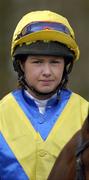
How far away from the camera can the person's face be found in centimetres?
488

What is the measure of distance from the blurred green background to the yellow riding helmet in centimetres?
900

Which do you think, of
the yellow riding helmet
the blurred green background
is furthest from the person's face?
the blurred green background

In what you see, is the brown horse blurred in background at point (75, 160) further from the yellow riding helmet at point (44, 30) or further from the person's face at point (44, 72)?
the yellow riding helmet at point (44, 30)

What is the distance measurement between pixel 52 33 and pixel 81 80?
943 centimetres

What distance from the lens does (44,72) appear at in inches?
192

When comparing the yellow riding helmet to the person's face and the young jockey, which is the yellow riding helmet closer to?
the young jockey

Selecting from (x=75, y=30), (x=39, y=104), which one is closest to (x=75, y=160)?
(x=39, y=104)

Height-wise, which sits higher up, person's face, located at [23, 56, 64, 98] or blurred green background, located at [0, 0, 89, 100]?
person's face, located at [23, 56, 64, 98]

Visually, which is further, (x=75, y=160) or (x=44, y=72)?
(x=44, y=72)

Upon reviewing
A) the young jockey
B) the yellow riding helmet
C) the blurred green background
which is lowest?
the blurred green background

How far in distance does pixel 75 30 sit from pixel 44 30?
9442 millimetres

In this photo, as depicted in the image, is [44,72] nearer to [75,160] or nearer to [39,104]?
[39,104]

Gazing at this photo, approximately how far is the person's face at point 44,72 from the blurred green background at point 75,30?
9.15 meters

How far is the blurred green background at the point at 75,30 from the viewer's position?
46.9 ft
